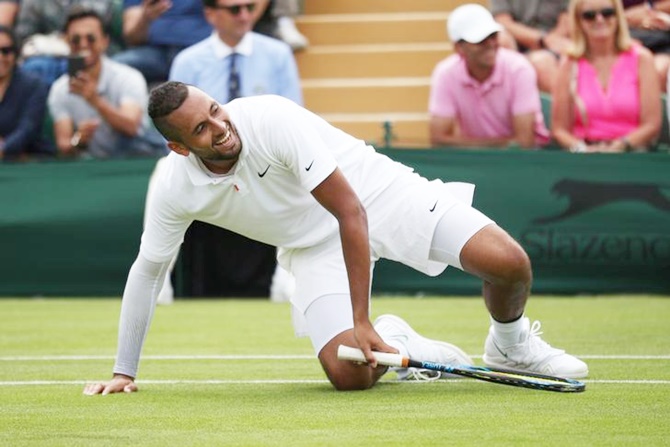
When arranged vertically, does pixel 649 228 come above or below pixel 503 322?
below

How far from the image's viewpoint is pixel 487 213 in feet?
38.3

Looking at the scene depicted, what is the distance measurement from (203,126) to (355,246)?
0.81 meters

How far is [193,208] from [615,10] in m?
6.43

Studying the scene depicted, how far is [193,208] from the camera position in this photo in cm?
643

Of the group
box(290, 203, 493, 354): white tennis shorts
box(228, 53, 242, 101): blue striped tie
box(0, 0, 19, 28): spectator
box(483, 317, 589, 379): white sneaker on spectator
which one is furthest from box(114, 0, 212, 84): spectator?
box(483, 317, 589, 379): white sneaker on spectator

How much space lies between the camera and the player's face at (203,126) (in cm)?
612

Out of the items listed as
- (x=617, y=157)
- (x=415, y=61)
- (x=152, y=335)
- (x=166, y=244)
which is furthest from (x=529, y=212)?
(x=166, y=244)

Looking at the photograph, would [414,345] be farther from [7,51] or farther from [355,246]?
[7,51]

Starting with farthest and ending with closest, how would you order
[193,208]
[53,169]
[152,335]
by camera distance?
[53,169]
[152,335]
[193,208]

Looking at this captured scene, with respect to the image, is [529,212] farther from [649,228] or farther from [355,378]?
[355,378]

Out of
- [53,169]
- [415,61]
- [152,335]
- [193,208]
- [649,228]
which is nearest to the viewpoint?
[193,208]

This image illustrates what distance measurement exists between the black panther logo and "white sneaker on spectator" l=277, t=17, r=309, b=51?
4970 mm

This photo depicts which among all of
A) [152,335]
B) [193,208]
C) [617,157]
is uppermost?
[193,208]

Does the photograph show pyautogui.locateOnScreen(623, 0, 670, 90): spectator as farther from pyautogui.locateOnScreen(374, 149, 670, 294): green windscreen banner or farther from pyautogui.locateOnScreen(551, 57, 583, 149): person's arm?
pyautogui.locateOnScreen(374, 149, 670, 294): green windscreen banner
